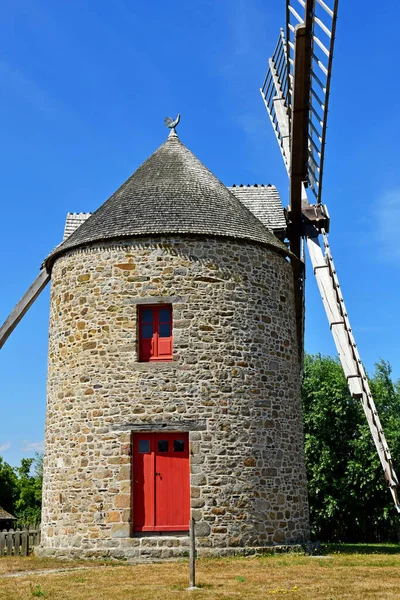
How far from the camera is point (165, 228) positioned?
14992 mm

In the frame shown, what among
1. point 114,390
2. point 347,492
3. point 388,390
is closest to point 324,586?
point 114,390

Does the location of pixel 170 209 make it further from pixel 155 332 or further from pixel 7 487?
pixel 7 487

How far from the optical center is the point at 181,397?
555 inches

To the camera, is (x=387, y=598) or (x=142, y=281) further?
(x=142, y=281)

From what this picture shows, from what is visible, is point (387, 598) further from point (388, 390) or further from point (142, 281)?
point (388, 390)

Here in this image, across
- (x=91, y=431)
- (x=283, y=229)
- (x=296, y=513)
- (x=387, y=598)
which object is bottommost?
(x=387, y=598)

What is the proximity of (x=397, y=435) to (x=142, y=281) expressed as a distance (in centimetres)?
1418

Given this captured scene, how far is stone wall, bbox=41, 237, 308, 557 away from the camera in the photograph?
13.8 meters

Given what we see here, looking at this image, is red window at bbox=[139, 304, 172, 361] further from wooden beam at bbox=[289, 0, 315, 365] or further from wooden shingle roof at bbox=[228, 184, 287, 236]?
wooden shingle roof at bbox=[228, 184, 287, 236]

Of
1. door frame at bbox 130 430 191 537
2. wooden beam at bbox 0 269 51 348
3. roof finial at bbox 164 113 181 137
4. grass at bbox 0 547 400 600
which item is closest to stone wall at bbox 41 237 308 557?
door frame at bbox 130 430 191 537

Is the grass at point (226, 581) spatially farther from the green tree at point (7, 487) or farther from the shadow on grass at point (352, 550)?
the green tree at point (7, 487)

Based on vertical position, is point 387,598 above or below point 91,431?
below

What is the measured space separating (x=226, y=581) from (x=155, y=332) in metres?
5.62

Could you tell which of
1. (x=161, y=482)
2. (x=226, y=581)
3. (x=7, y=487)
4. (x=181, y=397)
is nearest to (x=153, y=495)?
(x=161, y=482)
